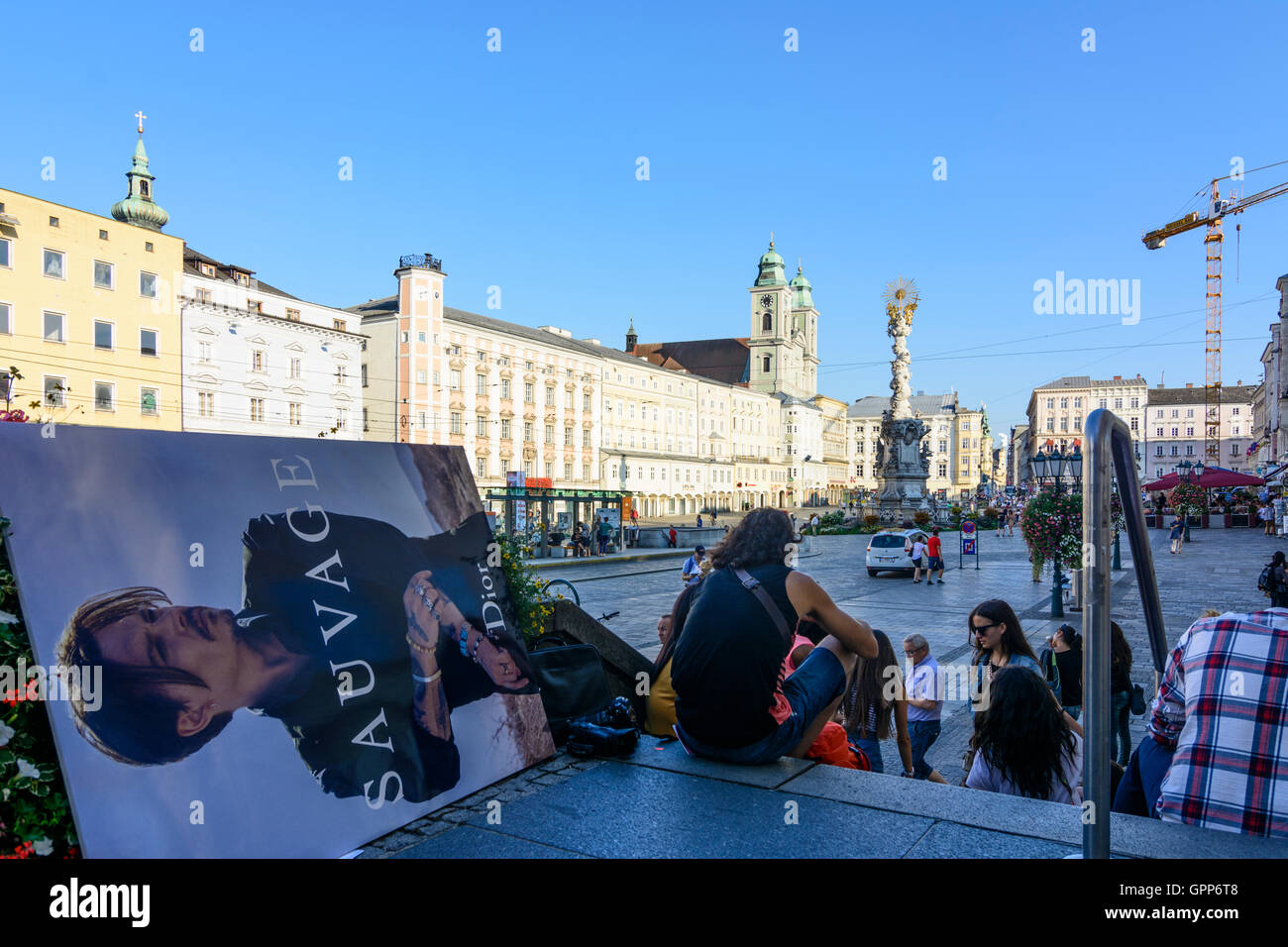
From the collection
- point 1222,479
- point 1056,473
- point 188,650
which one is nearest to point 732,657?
point 188,650

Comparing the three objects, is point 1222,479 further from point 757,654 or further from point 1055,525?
point 757,654

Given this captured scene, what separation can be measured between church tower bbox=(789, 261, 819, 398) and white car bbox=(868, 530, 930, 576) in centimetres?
10327

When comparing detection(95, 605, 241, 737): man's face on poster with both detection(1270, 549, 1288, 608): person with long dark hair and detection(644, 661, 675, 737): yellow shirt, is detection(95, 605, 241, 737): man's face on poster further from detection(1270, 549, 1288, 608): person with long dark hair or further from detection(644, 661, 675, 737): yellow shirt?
detection(1270, 549, 1288, 608): person with long dark hair

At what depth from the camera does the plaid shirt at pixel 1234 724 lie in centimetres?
339

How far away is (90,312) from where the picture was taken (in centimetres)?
4503

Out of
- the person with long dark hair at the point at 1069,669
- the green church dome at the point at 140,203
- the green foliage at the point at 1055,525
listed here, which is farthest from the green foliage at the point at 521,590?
the green church dome at the point at 140,203

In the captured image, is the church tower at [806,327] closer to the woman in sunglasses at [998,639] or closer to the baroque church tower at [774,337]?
the baroque church tower at [774,337]

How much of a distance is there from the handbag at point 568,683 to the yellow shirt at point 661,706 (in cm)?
30

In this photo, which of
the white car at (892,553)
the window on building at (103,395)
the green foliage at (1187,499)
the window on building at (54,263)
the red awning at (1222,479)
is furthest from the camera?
the window on building at (103,395)

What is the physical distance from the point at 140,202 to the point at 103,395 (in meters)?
17.7
